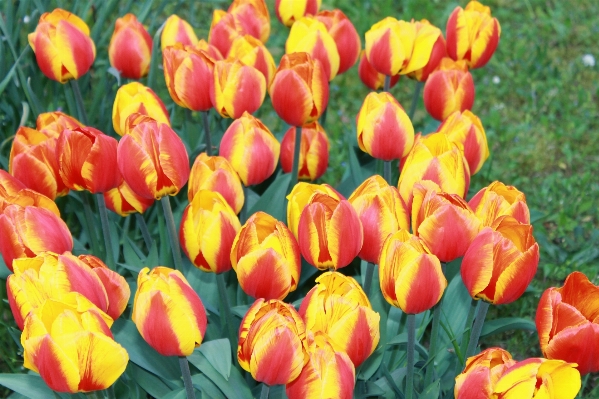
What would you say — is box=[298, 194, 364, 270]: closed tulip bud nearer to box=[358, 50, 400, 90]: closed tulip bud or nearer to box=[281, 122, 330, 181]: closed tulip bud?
box=[281, 122, 330, 181]: closed tulip bud

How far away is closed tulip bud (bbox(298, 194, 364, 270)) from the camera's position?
147 centimetres

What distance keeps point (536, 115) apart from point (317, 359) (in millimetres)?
2830

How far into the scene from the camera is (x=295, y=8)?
2508 millimetres

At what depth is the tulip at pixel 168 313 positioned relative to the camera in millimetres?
1332

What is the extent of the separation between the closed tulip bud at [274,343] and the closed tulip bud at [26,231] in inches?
21.2

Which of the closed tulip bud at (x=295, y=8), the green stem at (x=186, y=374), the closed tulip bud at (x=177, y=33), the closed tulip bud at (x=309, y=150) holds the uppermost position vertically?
the closed tulip bud at (x=295, y=8)

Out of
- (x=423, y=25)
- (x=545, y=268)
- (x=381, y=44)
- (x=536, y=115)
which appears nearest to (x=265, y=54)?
(x=381, y=44)

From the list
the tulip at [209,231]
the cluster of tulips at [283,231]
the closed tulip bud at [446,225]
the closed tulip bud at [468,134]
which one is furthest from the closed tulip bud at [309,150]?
the closed tulip bud at [446,225]

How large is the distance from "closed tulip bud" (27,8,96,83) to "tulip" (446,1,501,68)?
3.66 ft

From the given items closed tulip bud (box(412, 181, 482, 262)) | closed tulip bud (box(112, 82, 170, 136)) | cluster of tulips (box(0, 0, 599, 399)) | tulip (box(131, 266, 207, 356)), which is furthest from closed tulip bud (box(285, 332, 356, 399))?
closed tulip bud (box(112, 82, 170, 136))

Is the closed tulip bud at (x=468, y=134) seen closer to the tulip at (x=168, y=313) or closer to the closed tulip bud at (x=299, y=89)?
the closed tulip bud at (x=299, y=89)

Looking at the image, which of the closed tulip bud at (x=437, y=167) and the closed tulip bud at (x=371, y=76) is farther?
the closed tulip bud at (x=371, y=76)

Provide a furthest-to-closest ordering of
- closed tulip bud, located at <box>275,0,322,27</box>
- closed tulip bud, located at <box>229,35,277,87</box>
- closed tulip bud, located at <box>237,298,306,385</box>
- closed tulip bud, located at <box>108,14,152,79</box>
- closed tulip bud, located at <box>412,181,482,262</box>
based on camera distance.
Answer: closed tulip bud, located at <box>275,0,322,27</box> → closed tulip bud, located at <box>108,14,152,79</box> → closed tulip bud, located at <box>229,35,277,87</box> → closed tulip bud, located at <box>412,181,482,262</box> → closed tulip bud, located at <box>237,298,306,385</box>

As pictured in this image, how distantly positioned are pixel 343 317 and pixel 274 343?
152 millimetres
